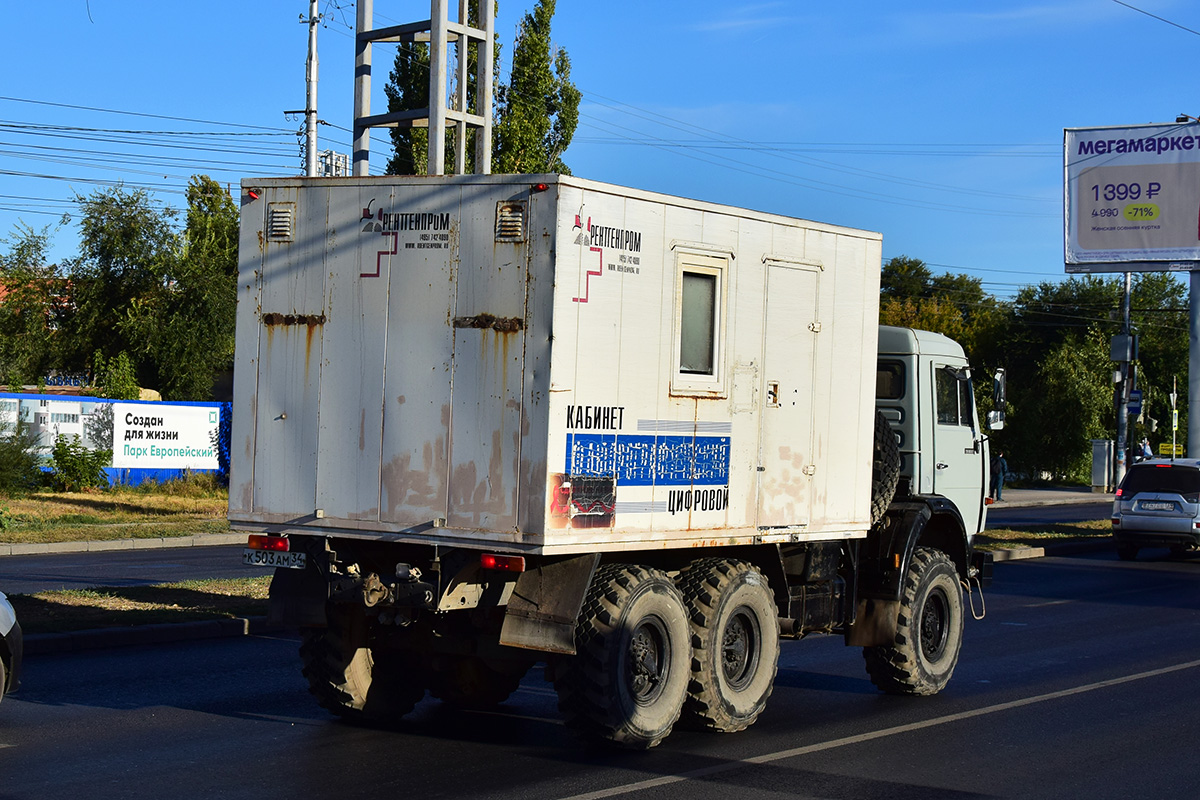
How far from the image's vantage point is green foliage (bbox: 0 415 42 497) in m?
28.5

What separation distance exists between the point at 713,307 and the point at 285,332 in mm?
2643

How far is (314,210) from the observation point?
8.31 m

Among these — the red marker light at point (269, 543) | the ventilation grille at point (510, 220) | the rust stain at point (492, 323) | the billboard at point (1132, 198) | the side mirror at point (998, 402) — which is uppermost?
the billboard at point (1132, 198)

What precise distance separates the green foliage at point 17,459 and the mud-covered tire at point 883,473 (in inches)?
913

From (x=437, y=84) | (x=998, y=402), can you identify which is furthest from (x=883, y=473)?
(x=437, y=84)

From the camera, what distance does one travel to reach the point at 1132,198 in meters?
31.2

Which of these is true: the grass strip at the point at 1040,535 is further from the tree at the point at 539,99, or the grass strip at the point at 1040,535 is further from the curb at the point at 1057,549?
the tree at the point at 539,99

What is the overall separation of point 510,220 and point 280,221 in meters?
1.64

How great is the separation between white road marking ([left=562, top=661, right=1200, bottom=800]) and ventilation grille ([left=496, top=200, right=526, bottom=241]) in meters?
3.03

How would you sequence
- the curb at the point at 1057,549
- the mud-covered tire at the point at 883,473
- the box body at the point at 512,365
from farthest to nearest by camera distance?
the curb at the point at 1057,549, the mud-covered tire at the point at 883,473, the box body at the point at 512,365

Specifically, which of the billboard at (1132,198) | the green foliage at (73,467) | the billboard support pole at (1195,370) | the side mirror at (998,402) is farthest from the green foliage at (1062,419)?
the side mirror at (998,402)

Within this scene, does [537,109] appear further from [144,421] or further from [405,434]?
[405,434]

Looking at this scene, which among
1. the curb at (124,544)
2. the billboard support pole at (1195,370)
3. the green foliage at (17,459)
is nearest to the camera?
the curb at (124,544)

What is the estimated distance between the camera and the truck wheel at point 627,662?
776 cm
